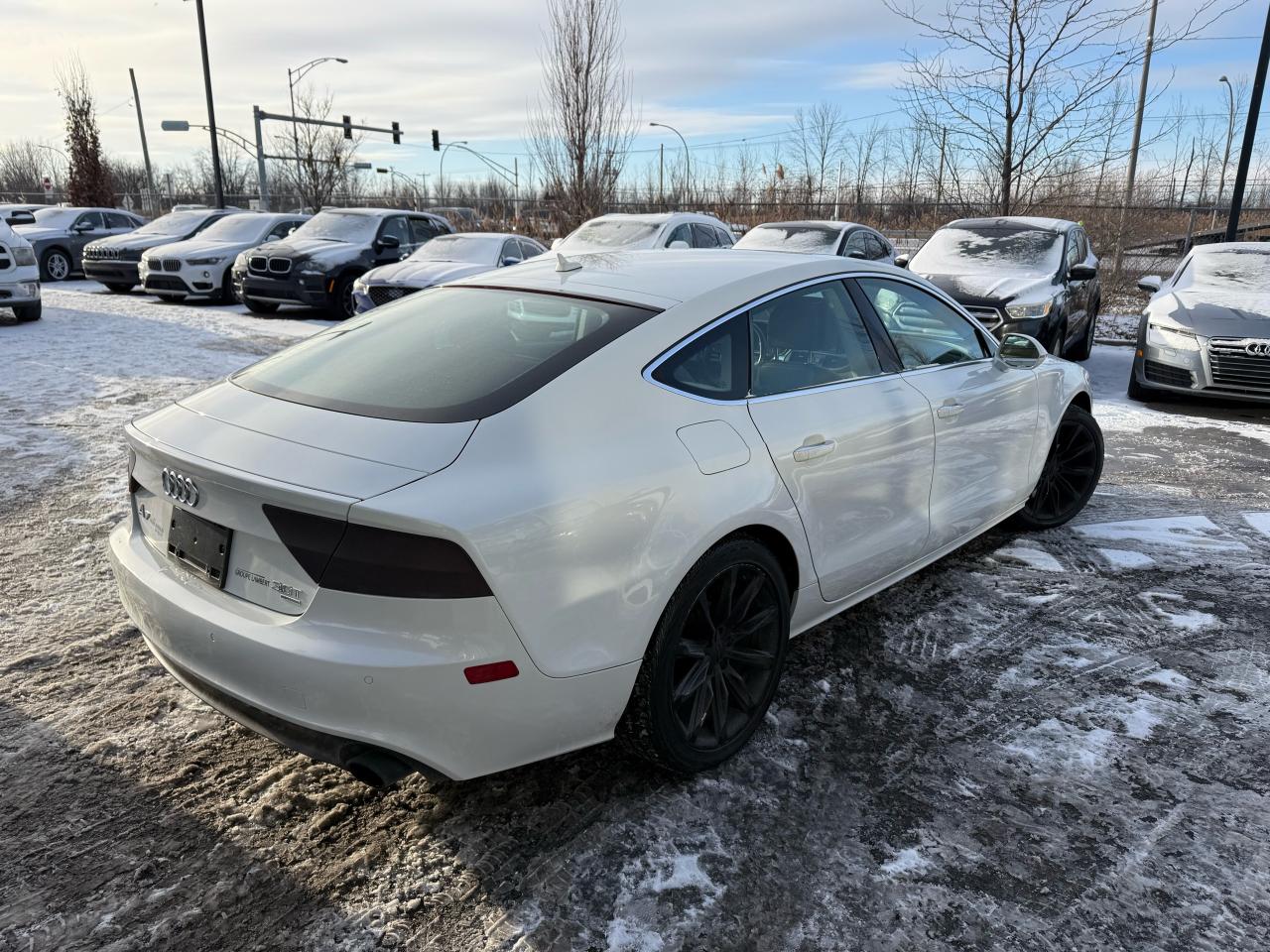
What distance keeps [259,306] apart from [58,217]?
9.57 m

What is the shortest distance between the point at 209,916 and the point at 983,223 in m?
11.4

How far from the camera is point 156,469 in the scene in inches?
100.0

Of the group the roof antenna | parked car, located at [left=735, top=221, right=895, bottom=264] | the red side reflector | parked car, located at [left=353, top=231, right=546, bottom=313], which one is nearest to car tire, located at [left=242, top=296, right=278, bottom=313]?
parked car, located at [left=353, top=231, right=546, bottom=313]

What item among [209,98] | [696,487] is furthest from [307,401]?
[209,98]

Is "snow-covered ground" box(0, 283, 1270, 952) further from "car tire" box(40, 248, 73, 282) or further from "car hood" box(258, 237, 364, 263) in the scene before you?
"car tire" box(40, 248, 73, 282)

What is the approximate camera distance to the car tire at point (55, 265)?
19234 mm

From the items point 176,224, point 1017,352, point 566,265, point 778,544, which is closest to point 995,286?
point 1017,352

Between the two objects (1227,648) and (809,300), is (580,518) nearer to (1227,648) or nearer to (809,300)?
(809,300)

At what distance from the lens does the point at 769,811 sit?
2.66m

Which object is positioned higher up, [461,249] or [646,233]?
[646,233]

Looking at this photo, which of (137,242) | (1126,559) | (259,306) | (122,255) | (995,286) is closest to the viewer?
(1126,559)

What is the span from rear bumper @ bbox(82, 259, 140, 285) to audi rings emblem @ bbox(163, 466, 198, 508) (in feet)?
52.7

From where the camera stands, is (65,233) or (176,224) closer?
(176,224)

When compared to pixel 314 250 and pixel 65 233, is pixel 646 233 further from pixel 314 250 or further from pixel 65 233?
pixel 65 233
